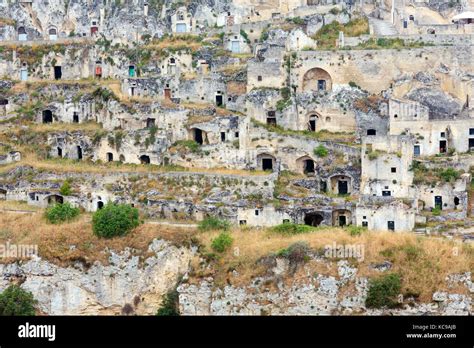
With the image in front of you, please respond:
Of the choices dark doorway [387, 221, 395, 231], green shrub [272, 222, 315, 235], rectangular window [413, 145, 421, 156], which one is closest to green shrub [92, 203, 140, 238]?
green shrub [272, 222, 315, 235]

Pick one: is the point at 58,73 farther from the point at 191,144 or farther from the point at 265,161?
the point at 265,161

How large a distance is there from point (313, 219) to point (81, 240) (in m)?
12.0

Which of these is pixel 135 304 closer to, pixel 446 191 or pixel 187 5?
pixel 446 191

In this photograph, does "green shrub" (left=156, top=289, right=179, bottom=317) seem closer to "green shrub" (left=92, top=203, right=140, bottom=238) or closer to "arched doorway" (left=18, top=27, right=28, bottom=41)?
"green shrub" (left=92, top=203, right=140, bottom=238)

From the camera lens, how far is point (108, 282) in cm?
5153

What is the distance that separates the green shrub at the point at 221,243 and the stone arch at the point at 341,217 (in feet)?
19.9

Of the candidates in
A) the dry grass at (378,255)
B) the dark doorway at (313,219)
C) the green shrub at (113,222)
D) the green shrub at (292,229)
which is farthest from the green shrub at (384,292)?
the green shrub at (113,222)

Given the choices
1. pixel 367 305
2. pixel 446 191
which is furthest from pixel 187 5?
pixel 367 305

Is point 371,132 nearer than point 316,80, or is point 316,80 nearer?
point 371,132

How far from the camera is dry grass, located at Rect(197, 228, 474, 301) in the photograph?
46.2m

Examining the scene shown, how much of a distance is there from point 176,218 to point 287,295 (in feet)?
30.2

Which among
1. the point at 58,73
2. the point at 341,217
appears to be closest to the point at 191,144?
the point at 341,217

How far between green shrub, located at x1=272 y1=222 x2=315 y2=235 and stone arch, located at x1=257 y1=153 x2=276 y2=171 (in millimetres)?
7443

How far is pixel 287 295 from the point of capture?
1875 inches
